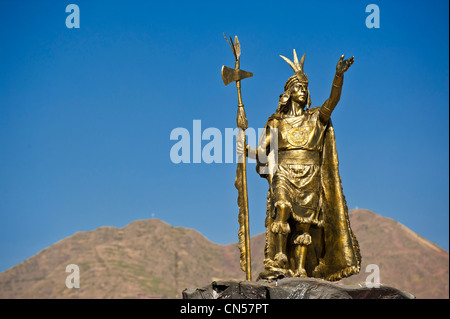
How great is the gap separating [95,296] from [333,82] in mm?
29754

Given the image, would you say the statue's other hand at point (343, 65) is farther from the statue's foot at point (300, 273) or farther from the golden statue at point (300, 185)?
the statue's foot at point (300, 273)

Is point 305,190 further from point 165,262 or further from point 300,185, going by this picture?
point 165,262

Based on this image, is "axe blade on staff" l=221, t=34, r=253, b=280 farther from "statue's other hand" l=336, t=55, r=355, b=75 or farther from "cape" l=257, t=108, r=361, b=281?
"statue's other hand" l=336, t=55, r=355, b=75

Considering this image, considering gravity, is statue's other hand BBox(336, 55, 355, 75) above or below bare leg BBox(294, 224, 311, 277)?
above

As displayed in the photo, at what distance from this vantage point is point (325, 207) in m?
15.6

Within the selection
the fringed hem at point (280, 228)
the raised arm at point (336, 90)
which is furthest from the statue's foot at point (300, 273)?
the raised arm at point (336, 90)

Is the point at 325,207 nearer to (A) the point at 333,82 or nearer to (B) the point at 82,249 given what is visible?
(A) the point at 333,82

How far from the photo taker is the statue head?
15.8m

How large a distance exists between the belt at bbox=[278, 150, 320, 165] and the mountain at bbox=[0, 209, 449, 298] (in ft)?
89.0

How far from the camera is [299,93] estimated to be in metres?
15.7

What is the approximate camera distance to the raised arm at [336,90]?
15.0 meters

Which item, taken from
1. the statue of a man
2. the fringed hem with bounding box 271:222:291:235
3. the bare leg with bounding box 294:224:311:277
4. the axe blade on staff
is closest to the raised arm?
the statue of a man

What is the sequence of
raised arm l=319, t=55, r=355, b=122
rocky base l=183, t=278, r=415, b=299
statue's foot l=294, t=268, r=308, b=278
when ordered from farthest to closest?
raised arm l=319, t=55, r=355, b=122 → statue's foot l=294, t=268, r=308, b=278 → rocky base l=183, t=278, r=415, b=299
